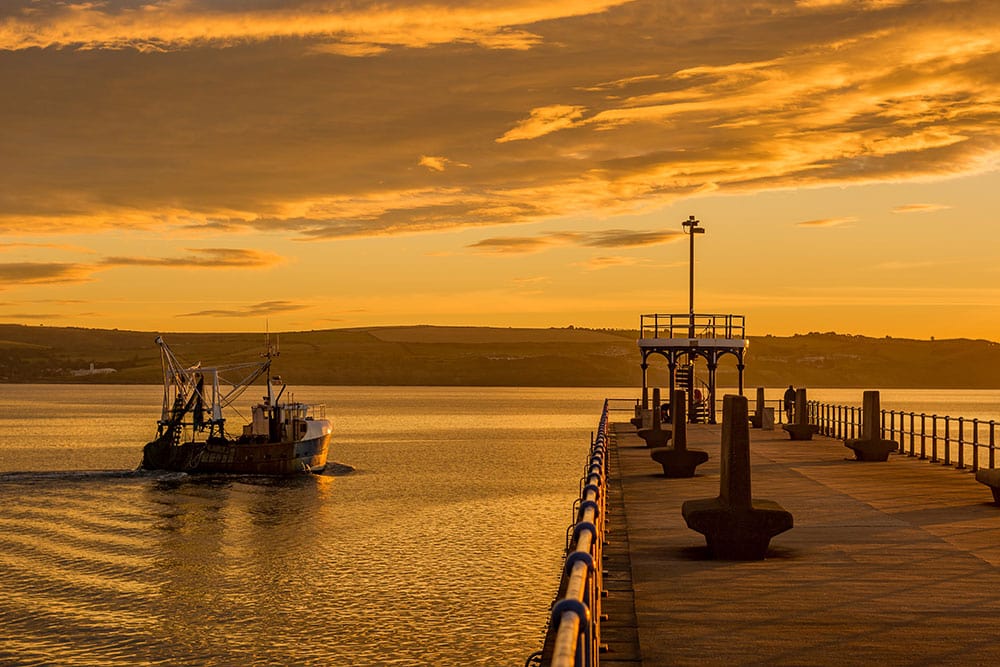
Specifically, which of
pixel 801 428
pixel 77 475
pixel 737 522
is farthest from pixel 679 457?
pixel 77 475

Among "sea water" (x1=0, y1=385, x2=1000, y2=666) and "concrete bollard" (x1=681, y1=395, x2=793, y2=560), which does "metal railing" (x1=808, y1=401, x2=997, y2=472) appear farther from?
"sea water" (x1=0, y1=385, x2=1000, y2=666)

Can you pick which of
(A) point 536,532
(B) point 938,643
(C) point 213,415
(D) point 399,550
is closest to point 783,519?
(B) point 938,643

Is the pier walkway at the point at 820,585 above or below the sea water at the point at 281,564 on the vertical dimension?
above

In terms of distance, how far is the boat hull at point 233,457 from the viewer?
82.6 meters

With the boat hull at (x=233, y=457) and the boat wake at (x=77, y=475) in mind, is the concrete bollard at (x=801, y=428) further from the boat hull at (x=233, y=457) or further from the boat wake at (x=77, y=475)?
the boat wake at (x=77, y=475)

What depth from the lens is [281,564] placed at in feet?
139

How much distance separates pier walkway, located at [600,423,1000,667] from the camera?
38.9 ft

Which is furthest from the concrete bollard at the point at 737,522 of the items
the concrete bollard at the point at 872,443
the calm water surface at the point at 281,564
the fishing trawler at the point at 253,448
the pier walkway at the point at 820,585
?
the fishing trawler at the point at 253,448

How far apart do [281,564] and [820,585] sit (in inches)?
1180

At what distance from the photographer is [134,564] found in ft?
139

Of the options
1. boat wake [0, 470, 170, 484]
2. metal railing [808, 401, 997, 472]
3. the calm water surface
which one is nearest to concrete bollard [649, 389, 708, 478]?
the calm water surface

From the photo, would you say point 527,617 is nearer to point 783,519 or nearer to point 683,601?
point 783,519

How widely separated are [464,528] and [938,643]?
40.2 meters

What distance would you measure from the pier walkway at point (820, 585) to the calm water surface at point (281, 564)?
733cm
